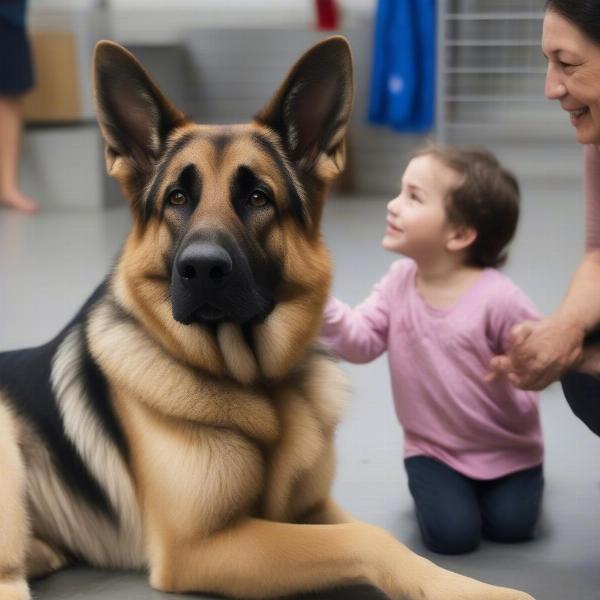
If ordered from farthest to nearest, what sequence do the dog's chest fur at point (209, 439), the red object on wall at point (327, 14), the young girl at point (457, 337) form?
the red object on wall at point (327, 14), the young girl at point (457, 337), the dog's chest fur at point (209, 439)

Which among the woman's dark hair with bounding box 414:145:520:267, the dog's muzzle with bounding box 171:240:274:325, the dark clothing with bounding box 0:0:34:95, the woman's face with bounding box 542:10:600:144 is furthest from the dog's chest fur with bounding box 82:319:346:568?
the dark clothing with bounding box 0:0:34:95

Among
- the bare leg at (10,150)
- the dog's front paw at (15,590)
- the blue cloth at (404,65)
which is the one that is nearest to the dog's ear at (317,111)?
the dog's front paw at (15,590)

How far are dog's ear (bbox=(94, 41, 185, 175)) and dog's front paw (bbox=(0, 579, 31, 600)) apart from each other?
721mm

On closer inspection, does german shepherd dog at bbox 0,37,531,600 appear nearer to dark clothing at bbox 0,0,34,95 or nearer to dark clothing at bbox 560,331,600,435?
dark clothing at bbox 560,331,600,435

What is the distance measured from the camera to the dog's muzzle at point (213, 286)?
164 centimetres

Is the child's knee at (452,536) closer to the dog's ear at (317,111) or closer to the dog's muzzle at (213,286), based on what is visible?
the dog's muzzle at (213,286)

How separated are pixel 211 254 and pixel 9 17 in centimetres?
431

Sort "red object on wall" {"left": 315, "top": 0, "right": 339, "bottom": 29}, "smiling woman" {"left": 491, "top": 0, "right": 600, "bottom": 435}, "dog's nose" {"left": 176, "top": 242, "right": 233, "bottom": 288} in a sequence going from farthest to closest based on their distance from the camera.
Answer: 1. "red object on wall" {"left": 315, "top": 0, "right": 339, "bottom": 29}
2. "smiling woman" {"left": 491, "top": 0, "right": 600, "bottom": 435}
3. "dog's nose" {"left": 176, "top": 242, "right": 233, "bottom": 288}

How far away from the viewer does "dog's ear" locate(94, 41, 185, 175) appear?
5.95 ft

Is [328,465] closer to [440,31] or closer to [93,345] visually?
[93,345]

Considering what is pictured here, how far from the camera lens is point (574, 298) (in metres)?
2.01

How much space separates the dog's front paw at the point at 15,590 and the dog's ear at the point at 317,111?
861 millimetres

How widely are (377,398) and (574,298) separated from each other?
96 centimetres

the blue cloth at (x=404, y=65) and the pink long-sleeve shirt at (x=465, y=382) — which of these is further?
the blue cloth at (x=404, y=65)
